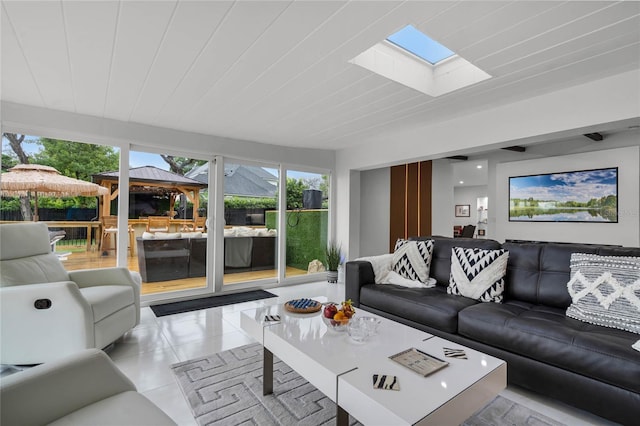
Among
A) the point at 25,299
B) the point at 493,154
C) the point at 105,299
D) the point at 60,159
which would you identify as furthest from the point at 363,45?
the point at 493,154

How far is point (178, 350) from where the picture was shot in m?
2.66

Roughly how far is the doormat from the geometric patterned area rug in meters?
1.52

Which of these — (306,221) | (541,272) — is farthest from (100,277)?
(541,272)

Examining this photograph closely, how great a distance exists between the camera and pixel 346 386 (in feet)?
4.47

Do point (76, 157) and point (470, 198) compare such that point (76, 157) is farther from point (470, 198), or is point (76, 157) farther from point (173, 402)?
point (470, 198)

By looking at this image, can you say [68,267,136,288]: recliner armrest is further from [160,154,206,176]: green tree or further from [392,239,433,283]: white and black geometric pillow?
[392,239,433,283]: white and black geometric pillow

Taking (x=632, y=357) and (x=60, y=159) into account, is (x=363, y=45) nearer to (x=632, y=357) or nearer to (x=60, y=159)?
→ (x=632, y=357)

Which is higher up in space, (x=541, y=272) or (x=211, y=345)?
(x=541, y=272)

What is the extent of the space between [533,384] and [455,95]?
2403mm

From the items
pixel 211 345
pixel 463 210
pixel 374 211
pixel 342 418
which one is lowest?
pixel 211 345

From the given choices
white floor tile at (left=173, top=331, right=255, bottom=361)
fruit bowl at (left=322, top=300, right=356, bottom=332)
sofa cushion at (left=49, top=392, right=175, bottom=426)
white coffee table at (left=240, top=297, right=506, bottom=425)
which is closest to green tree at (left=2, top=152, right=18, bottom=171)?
white floor tile at (left=173, top=331, right=255, bottom=361)

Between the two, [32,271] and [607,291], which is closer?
[607,291]

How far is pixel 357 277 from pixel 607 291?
1.94m

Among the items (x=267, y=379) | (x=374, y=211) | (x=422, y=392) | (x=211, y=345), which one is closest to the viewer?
(x=422, y=392)
